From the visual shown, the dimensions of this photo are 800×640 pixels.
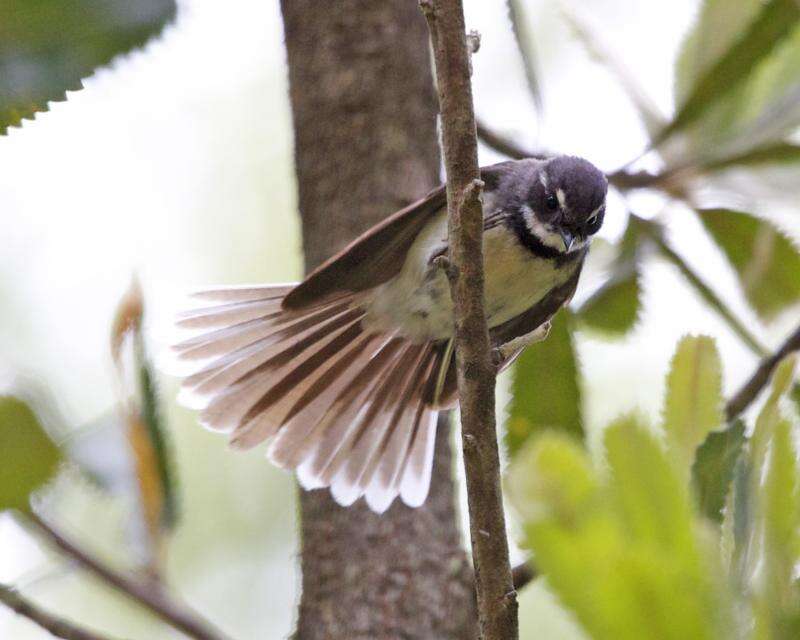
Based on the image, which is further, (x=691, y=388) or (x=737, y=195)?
(x=737, y=195)

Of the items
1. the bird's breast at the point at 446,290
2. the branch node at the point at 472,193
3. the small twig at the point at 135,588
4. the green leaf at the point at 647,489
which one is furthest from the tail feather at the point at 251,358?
the green leaf at the point at 647,489

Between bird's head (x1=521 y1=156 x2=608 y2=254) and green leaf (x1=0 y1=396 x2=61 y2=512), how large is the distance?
202 cm

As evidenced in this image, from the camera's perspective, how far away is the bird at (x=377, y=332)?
3.25 metres

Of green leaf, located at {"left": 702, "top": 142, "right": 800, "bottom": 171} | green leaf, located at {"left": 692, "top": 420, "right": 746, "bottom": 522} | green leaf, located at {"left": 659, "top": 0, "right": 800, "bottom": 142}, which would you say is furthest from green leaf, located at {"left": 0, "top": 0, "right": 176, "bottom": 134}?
green leaf, located at {"left": 702, "top": 142, "right": 800, "bottom": 171}

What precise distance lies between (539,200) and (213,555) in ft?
9.32

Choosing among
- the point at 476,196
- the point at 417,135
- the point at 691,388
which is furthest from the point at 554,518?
the point at 417,135

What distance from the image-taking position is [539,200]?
11.7ft

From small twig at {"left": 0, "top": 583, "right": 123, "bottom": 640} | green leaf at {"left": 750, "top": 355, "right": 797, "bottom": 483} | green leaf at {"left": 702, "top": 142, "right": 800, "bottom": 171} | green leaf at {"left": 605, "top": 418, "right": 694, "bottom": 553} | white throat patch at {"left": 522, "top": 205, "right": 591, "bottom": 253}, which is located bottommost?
small twig at {"left": 0, "top": 583, "right": 123, "bottom": 640}

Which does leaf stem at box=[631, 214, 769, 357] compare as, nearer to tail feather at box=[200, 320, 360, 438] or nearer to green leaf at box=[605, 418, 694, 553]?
tail feather at box=[200, 320, 360, 438]

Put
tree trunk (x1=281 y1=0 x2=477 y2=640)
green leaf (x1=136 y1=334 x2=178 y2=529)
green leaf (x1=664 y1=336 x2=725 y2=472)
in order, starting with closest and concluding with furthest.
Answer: green leaf (x1=664 y1=336 x2=725 y2=472), green leaf (x1=136 y1=334 x2=178 y2=529), tree trunk (x1=281 y1=0 x2=477 y2=640)

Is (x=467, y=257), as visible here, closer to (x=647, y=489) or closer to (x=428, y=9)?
(x=428, y=9)

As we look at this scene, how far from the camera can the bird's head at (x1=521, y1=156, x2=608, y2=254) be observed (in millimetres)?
3441

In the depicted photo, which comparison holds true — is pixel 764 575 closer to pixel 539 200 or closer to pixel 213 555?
pixel 539 200

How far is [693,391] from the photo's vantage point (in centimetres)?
153
